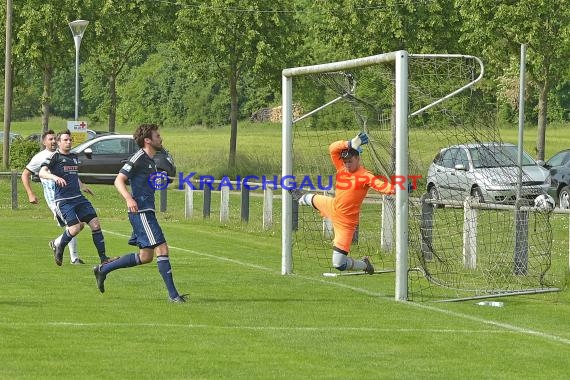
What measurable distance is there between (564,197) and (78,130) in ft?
48.7

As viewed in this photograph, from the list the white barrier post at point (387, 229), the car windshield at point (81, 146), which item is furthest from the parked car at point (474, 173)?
the car windshield at point (81, 146)

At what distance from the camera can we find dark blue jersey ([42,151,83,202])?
18.3 metres

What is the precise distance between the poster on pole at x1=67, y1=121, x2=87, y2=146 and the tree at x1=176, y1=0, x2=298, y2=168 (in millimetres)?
8168

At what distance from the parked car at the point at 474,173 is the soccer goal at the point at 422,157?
17cm

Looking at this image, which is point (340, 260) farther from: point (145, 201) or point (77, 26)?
point (77, 26)

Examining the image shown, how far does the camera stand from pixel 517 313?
14023 millimetres

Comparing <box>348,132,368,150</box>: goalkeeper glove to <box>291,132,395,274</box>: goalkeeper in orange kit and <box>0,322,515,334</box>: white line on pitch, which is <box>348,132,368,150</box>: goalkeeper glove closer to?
<box>291,132,395,274</box>: goalkeeper in orange kit

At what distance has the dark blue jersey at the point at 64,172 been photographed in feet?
60.0

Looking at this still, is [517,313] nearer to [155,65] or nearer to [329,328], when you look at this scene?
[329,328]

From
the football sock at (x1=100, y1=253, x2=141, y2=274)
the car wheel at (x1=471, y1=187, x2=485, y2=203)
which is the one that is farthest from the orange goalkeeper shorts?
the car wheel at (x1=471, y1=187, x2=485, y2=203)

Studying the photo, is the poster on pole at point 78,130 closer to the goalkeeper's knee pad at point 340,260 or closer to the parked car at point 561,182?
the parked car at point 561,182

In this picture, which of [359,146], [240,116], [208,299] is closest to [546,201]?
[359,146]

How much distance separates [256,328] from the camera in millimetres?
12492

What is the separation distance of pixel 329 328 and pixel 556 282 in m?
5.25
